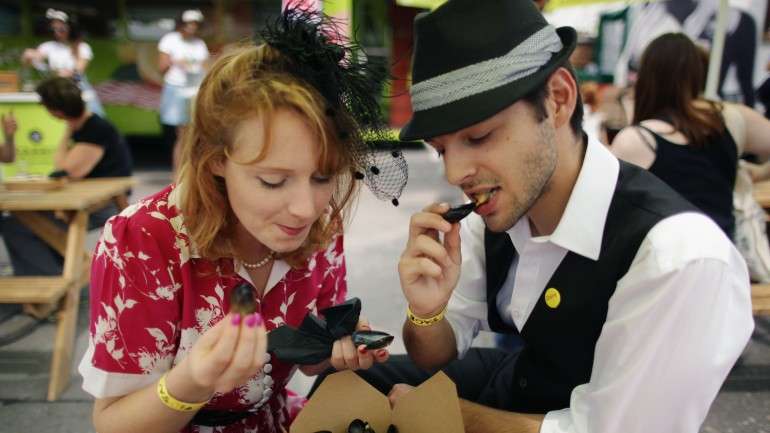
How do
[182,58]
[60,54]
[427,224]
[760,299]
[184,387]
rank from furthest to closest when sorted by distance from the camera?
[182,58] < [60,54] < [760,299] < [427,224] < [184,387]

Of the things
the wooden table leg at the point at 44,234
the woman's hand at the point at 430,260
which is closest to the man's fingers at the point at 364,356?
the woman's hand at the point at 430,260

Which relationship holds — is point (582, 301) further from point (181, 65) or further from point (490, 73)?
point (181, 65)

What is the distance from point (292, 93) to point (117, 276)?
0.56 metres

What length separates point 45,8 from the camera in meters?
7.95

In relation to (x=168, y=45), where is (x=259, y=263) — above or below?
above

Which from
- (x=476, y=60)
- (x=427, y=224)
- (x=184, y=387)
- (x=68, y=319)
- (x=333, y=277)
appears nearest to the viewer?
(x=184, y=387)

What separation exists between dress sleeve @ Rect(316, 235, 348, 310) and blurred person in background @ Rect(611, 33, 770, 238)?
5.23ft

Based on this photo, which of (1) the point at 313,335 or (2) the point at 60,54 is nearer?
(1) the point at 313,335

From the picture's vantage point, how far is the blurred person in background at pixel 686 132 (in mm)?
2666

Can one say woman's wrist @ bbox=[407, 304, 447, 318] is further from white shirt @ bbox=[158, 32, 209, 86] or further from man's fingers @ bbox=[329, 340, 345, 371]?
white shirt @ bbox=[158, 32, 209, 86]

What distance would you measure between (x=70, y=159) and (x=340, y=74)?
334cm

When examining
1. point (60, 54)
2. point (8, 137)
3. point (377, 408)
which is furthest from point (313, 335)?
point (60, 54)

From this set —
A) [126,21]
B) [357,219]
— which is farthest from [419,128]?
[126,21]

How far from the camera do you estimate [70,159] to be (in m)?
3.93
